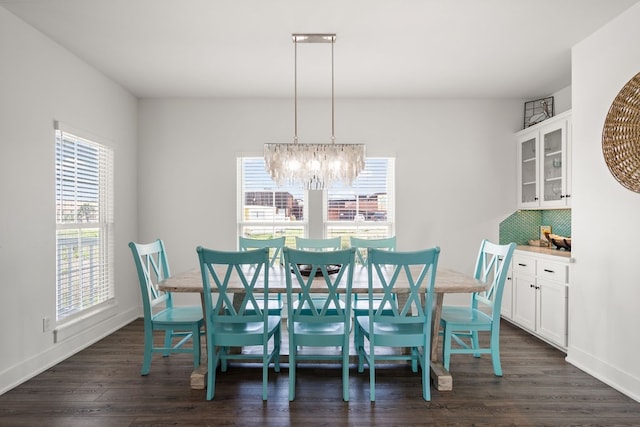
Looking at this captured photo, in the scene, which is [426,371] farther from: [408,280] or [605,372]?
[605,372]

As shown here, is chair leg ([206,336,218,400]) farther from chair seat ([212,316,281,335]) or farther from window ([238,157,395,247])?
window ([238,157,395,247])

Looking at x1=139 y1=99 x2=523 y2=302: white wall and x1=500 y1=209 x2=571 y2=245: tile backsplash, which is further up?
x1=139 y1=99 x2=523 y2=302: white wall

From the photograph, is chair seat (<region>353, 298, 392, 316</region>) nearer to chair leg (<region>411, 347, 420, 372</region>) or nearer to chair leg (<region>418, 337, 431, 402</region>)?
chair leg (<region>411, 347, 420, 372</region>)

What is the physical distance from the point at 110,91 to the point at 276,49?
1981 millimetres

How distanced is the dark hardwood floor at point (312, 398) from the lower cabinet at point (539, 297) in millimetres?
397

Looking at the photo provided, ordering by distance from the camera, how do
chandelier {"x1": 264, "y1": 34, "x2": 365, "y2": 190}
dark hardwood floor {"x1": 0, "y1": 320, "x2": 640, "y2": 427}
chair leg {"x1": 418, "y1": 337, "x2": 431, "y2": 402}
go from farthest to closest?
chandelier {"x1": 264, "y1": 34, "x2": 365, "y2": 190} < chair leg {"x1": 418, "y1": 337, "x2": 431, "y2": 402} < dark hardwood floor {"x1": 0, "y1": 320, "x2": 640, "y2": 427}

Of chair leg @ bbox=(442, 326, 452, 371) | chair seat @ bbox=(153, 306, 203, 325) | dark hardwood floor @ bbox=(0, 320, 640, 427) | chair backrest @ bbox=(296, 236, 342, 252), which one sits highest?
chair backrest @ bbox=(296, 236, 342, 252)

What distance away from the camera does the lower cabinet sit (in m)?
3.42

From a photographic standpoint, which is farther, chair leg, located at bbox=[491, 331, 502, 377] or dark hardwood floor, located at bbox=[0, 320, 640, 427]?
chair leg, located at bbox=[491, 331, 502, 377]

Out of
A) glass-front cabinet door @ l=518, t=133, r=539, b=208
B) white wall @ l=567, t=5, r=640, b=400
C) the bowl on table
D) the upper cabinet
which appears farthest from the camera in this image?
glass-front cabinet door @ l=518, t=133, r=539, b=208

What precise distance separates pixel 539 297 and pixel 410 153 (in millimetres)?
2063

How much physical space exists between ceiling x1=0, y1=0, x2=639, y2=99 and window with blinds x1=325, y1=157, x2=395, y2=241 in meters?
0.97

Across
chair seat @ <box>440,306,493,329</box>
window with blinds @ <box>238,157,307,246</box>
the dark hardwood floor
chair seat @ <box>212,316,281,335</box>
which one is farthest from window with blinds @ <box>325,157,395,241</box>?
chair seat @ <box>212,316,281,335</box>

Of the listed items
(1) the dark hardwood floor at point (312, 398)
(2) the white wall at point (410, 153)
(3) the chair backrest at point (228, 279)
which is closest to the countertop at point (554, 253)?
(2) the white wall at point (410, 153)
